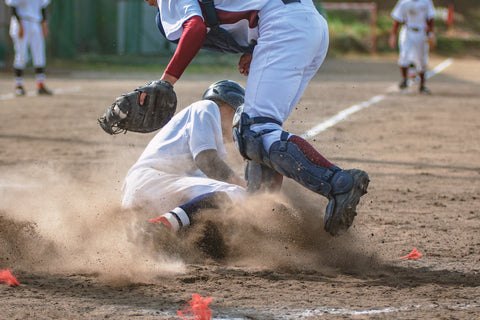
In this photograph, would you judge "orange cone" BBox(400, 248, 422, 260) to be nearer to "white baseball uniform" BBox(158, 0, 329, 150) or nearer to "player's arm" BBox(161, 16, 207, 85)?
"white baseball uniform" BBox(158, 0, 329, 150)

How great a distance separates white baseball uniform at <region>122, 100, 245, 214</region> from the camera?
4.09 m

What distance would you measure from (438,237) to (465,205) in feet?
3.43

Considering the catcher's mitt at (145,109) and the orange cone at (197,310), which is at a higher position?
the catcher's mitt at (145,109)

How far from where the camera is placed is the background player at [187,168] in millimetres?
4074

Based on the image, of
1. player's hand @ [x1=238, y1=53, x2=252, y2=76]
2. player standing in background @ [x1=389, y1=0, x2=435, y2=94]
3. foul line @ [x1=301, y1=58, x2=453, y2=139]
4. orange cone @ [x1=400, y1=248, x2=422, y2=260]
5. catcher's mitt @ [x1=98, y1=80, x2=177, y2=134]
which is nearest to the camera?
catcher's mitt @ [x1=98, y1=80, x2=177, y2=134]

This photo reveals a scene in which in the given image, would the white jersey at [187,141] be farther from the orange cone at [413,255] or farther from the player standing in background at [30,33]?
the player standing in background at [30,33]

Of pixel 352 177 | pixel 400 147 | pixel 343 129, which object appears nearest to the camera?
pixel 352 177

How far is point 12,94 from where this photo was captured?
550 inches

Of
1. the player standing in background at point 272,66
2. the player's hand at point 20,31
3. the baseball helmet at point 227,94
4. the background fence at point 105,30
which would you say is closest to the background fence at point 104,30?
the background fence at point 105,30

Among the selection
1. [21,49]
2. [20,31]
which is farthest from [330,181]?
[21,49]

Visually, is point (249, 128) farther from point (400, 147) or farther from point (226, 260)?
point (400, 147)

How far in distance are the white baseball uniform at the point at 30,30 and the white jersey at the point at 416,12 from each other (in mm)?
7667

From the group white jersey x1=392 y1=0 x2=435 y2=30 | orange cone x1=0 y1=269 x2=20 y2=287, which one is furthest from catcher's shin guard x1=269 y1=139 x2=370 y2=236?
white jersey x1=392 y1=0 x2=435 y2=30

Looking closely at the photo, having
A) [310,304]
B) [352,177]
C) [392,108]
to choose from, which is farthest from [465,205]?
[392,108]
